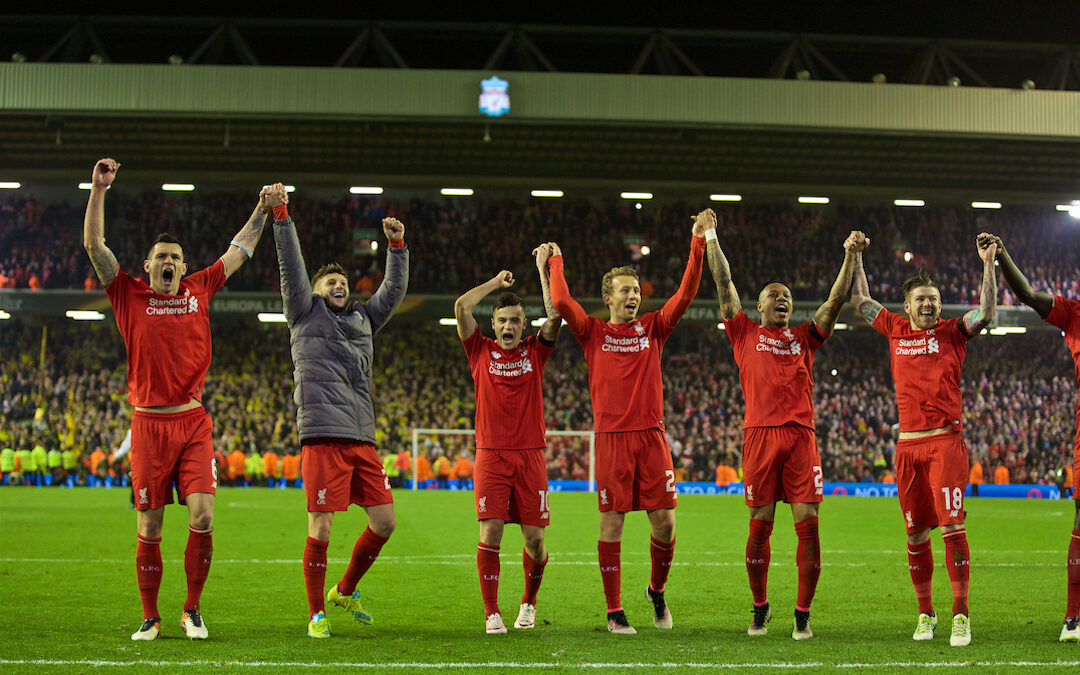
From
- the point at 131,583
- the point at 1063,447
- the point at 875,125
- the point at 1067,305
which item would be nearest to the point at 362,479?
the point at 131,583

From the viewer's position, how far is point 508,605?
860 cm

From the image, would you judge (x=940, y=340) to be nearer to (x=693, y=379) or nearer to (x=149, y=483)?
(x=149, y=483)

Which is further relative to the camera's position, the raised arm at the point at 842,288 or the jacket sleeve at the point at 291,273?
the raised arm at the point at 842,288

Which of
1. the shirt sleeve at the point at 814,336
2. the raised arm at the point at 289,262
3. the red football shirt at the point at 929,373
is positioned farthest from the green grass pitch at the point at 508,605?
the raised arm at the point at 289,262

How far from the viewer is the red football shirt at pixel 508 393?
7559 millimetres

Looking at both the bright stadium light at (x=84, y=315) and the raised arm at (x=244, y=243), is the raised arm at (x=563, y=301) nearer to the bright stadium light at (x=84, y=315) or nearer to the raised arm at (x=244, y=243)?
the raised arm at (x=244, y=243)

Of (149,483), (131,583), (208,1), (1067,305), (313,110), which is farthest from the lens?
(208,1)

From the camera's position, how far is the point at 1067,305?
24.2 ft

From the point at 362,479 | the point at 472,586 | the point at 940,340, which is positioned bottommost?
the point at 472,586

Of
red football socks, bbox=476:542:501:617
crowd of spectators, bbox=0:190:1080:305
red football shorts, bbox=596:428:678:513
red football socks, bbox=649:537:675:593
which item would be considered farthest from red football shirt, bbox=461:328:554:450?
crowd of spectators, bbox=0:190:1080:305

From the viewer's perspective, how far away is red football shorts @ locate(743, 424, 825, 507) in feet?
23.8

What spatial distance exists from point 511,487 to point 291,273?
2146mm

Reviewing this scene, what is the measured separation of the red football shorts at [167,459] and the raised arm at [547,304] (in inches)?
95.2

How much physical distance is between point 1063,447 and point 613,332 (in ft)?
93.5
